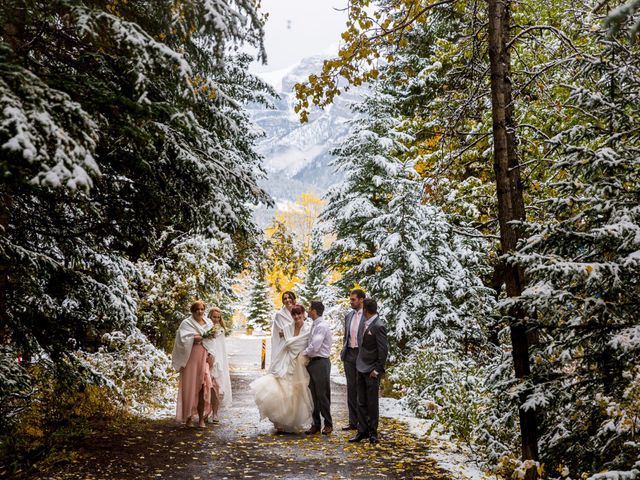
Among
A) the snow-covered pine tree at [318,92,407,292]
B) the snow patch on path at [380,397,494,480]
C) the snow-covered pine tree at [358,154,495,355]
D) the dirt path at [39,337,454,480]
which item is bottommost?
the snow patch on path at [380,397,494,480]

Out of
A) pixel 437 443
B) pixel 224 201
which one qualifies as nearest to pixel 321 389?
pixel 437 443

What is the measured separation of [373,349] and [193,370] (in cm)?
315

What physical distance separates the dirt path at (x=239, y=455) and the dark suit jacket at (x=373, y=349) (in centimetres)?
112

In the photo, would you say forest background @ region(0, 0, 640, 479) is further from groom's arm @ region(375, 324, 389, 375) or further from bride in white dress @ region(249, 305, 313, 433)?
bride in white dress @ region(249, 305, 313, 433)

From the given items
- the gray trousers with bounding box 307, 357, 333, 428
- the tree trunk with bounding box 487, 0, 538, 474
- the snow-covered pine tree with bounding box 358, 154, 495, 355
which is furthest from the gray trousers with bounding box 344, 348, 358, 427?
the snow-covered pine tree with bounding box 358, 154, 495, 355

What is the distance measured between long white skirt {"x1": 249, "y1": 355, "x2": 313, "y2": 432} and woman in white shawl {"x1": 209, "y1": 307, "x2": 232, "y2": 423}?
43.0 inches

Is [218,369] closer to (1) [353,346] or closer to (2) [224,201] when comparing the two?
(1) [353,346]

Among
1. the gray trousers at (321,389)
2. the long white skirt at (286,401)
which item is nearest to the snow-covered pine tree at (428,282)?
the gray trousers at (321,389)

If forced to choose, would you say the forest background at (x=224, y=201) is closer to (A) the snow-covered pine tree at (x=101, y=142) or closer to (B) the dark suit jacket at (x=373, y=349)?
(A) the snow-covered pine tree at (x=101, y=142)

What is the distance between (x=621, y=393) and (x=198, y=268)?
10.4 meters

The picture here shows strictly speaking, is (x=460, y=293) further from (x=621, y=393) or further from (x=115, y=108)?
(x=115, y=108)

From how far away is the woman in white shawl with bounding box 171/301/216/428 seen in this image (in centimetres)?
898

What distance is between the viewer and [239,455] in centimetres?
704

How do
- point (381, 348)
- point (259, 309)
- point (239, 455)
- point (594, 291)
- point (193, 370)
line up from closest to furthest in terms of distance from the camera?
1. point (594, 291)
2. point (239, 455)
3. point (381, 348)
4. point (193, 370)
5. point (259, 309)
